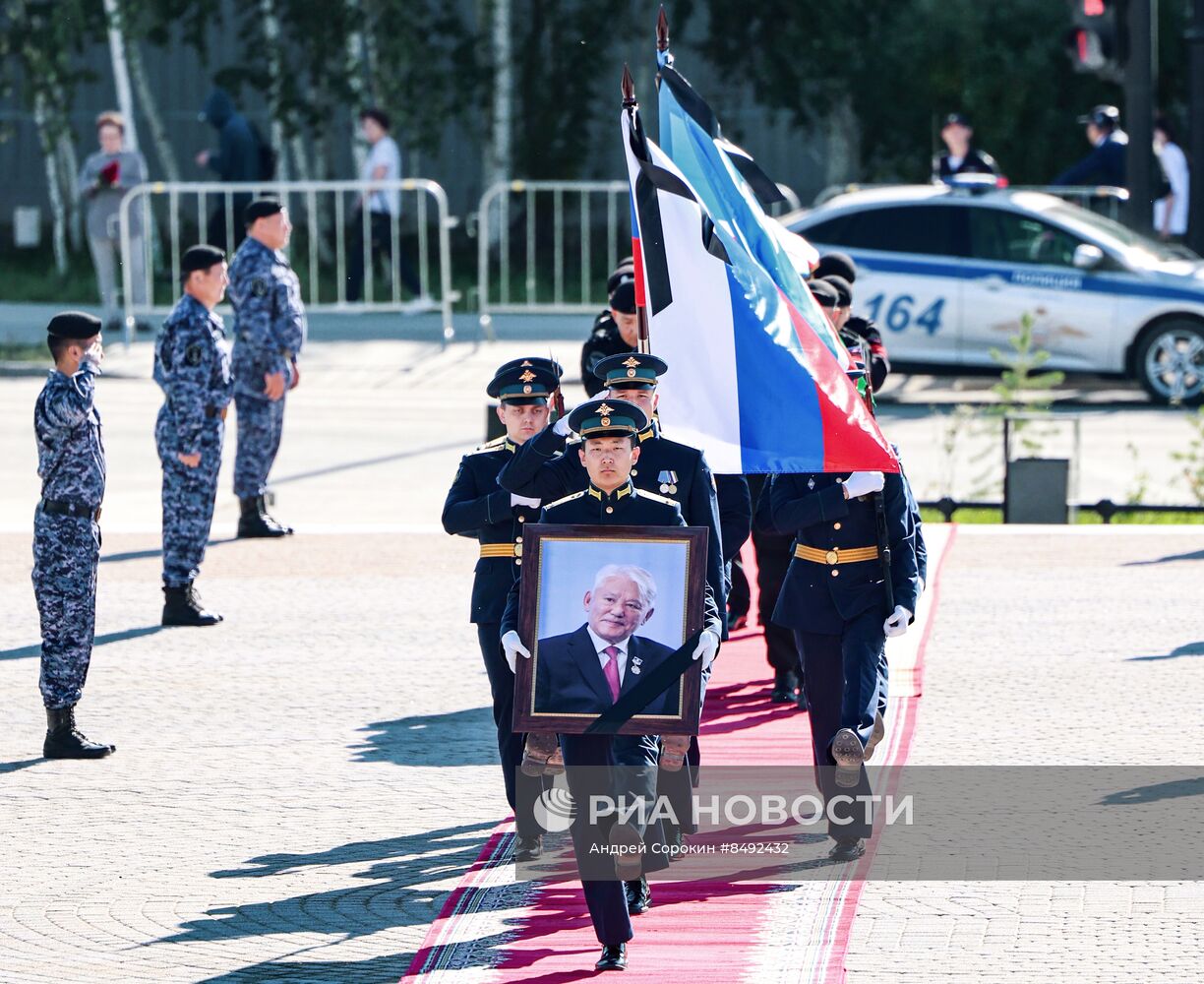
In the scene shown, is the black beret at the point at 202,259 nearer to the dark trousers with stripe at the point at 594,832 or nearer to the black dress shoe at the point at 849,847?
the black dress shoe at the point at 849,847

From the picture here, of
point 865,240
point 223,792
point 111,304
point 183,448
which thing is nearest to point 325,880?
point 223,792

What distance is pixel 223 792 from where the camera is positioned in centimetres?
905

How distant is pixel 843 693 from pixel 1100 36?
10.4 metres

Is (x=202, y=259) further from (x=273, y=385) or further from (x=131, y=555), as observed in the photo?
(x=131, y=555)

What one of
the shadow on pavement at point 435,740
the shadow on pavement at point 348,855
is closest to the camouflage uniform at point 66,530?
the shadow on pavement at point 435,740

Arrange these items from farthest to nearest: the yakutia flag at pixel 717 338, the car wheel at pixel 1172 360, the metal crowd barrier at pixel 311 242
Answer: the metal crowd barrier at pixel 311 242 → the car wheel at pixel 1172 360 → the yakutia flag at pixel 717 338

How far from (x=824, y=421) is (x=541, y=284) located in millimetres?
18527

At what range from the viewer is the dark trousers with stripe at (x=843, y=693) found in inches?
318

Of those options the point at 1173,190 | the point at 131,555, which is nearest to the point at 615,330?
the point at 131,555

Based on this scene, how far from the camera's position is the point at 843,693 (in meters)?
8.18

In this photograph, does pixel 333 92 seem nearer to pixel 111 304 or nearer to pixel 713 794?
pixel 111 304

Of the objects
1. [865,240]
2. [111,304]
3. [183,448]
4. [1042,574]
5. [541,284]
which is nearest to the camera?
[183,448]

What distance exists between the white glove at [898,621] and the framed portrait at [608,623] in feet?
3.90

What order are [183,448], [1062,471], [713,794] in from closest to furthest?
1. [713,794]
2. [183,448]
3. [1062,471]
